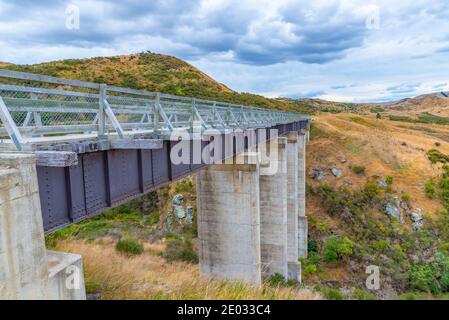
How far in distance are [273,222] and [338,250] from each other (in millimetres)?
8132

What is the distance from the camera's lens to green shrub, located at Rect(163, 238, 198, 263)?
1712cm

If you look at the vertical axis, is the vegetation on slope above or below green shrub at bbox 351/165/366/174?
below

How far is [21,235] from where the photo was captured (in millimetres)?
3492

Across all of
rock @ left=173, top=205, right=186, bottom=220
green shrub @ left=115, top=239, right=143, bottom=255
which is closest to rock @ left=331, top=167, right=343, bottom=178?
rock @ left=173, top=205, right=186, bottom=220

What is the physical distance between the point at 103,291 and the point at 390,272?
21.2m

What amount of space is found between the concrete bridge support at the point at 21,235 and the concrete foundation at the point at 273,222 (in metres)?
15.6

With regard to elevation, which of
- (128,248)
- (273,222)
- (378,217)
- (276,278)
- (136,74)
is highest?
(136,74)

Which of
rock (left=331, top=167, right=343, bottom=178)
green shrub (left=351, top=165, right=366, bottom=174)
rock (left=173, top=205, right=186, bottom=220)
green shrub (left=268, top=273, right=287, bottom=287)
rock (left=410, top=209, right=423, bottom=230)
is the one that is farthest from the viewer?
rock (left=331, top=167, right=343, bottom=178)

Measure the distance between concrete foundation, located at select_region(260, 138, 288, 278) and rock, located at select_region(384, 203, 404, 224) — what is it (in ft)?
41.5

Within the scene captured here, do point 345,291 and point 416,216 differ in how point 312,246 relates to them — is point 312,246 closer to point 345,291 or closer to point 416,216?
point 345,291

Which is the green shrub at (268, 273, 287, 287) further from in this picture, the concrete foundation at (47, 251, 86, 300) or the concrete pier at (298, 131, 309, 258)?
the concrete foundation at (47, 251, 86, 300)

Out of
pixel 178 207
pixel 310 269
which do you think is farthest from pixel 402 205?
pixel 178 207
